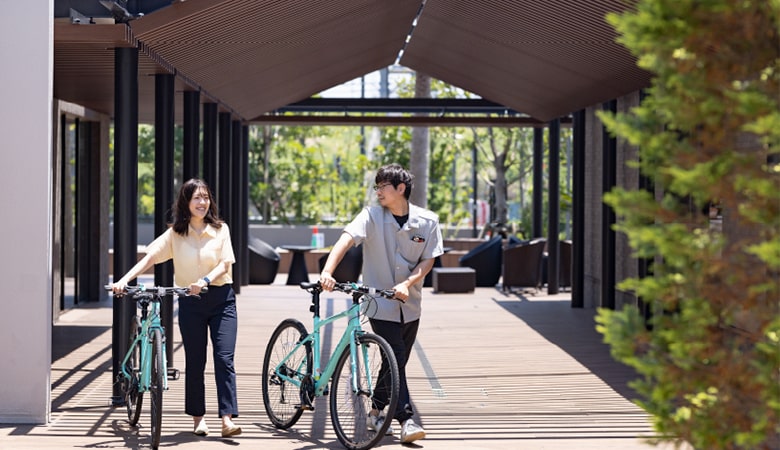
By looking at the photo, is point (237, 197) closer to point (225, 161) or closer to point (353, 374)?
point (225, 161)

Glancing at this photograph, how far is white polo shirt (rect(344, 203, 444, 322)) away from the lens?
6738 mm

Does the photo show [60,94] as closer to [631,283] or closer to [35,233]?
[35,233]

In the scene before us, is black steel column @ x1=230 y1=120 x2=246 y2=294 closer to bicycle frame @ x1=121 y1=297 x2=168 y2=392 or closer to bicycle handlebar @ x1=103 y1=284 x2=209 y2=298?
bicycle frame @ x1=121 y1=297 x2=168 y2=392

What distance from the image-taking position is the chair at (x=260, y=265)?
1972 cm

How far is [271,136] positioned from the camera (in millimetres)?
33750

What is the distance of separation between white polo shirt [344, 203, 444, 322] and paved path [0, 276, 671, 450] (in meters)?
0.87

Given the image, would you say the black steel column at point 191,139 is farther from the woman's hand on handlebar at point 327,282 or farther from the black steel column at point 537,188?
the black steel column at point 537,188

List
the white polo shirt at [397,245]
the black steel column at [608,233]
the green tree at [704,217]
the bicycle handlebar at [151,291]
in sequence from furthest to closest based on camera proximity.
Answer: the black steel column at [608,233] < the white polo shirt at [397,245] < the bicycle handlebar at [151,291] < the green tree at [704,217]

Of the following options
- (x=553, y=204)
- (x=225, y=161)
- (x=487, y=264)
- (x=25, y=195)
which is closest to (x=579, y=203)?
(x=553, y=204)

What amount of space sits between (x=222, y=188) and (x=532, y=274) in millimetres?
4931

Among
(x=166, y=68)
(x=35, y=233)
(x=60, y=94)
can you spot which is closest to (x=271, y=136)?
(x=60, y=94)

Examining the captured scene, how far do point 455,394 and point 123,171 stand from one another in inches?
110

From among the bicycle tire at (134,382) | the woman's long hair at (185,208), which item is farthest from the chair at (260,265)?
the woman's long hair at (185,208)

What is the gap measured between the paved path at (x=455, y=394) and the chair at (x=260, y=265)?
4.91 metres
